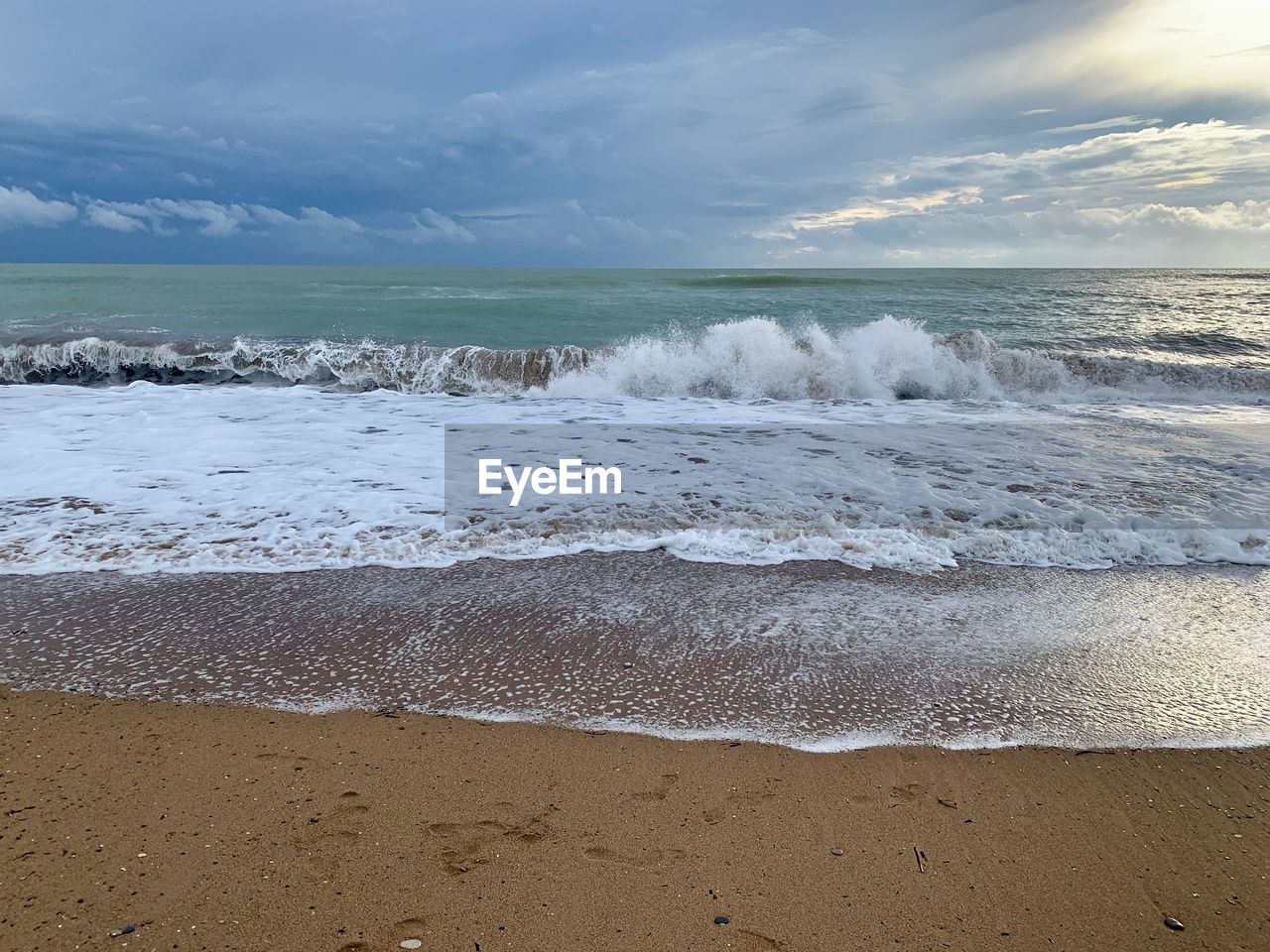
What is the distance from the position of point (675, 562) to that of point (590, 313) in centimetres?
1759

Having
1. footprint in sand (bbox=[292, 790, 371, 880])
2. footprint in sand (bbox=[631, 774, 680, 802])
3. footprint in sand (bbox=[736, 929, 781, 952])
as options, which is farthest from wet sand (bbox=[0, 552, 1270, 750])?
footprint in sand (bbox=[736, 929, 781, 952])

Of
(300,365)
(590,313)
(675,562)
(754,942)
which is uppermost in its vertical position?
(590,313)

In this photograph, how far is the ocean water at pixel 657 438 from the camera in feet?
15.3

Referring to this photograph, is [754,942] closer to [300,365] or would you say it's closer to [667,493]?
[667,493]

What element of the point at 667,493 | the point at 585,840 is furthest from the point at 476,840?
the point at 667,493

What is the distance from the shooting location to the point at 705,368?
12289 millimetres

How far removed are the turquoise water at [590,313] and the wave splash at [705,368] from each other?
1537 mm

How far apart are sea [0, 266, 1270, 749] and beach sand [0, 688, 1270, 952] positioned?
0.21 m

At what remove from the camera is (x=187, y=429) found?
7574mm

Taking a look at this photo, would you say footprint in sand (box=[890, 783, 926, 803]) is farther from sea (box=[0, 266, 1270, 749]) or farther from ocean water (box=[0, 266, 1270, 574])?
ocean water (box=[0, 266, 1270, 574])

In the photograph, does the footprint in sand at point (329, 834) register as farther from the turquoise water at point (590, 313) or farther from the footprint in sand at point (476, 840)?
the turquoise water at point (590, 313)

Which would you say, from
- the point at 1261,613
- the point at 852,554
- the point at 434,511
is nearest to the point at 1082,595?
the point at 1261,613

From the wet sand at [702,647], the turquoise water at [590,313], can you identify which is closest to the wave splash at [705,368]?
the turquoise water at [590,313]

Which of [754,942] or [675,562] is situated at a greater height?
[675,562]
